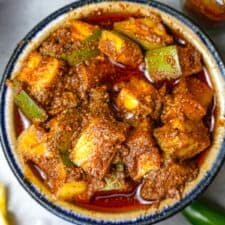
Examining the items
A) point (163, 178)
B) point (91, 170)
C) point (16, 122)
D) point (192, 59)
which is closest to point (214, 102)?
point (192, 59)

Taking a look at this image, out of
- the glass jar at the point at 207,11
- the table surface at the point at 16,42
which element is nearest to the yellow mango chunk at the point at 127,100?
the glass jar at the point at 207,11

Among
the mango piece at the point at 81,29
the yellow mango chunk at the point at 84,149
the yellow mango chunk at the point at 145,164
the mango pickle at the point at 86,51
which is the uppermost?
the mango piece at the point at 81,29

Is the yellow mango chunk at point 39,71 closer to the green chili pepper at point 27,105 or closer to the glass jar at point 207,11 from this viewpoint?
the green chili pepper at point 27,105

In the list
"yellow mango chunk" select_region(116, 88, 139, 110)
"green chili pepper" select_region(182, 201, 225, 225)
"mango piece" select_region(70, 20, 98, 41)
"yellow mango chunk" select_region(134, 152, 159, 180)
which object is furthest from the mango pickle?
"green chili pepper" select_region(182, 201, 225, 225)

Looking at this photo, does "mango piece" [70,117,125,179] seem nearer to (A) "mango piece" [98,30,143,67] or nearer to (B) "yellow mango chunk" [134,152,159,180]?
(B) "yellow mango chunk" [134,152,159,180]

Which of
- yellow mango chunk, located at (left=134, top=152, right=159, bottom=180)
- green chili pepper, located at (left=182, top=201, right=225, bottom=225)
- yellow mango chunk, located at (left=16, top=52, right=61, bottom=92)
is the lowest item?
green chili pepper, located at (left=182, top=201, right=225, bottom=225)

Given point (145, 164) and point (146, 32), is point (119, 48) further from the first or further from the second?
point (145, 164)

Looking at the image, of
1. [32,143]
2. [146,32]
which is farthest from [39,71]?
[146,32]
